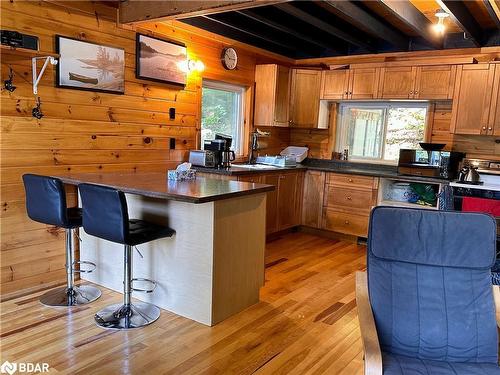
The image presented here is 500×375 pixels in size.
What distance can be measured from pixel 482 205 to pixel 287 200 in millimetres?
2111

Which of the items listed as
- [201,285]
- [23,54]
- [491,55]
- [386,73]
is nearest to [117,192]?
[201,285]

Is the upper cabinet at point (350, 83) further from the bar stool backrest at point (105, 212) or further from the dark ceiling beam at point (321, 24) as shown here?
the bar stool backrest at point (105, 212)

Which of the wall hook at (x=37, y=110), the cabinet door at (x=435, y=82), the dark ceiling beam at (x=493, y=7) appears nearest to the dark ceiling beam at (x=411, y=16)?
the cabinet door at (x=435, y=82)

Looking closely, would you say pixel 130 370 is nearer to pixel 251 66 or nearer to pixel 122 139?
pixel 122 139

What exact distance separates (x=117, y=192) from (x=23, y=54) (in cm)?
139

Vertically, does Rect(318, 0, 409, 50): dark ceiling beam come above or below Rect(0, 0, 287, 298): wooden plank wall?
above

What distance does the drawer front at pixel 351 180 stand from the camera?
484 centimetres

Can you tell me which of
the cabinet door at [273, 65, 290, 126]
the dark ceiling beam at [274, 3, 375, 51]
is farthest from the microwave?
the cabinet door at [273, 65, 290, 126]

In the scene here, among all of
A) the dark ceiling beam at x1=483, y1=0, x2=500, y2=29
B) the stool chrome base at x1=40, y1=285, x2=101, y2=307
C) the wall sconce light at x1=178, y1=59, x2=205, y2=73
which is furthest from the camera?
the wall sconce light at x1=178, y1=59, x2=205, y2=73

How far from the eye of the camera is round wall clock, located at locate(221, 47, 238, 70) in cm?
469

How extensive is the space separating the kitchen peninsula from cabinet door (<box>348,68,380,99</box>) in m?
2.66

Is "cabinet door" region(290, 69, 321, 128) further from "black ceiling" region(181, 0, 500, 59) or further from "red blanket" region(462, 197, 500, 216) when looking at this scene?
"red blanket" region(462, 197, 500, 216)

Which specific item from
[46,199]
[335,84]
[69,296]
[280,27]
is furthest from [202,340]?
[335,84]

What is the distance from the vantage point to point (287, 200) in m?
5.07
